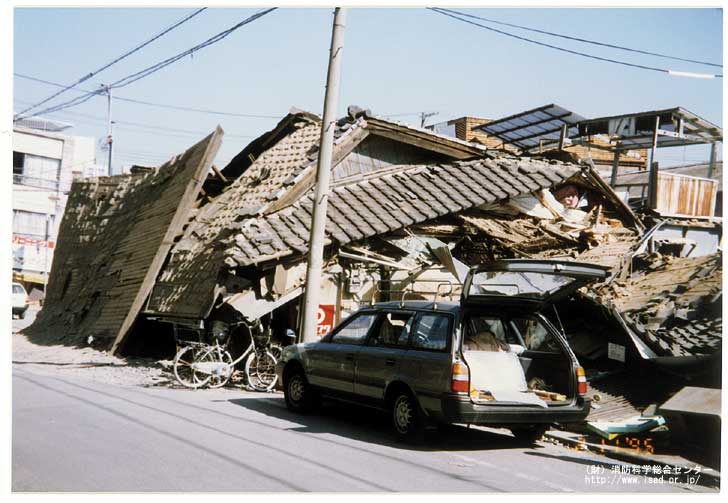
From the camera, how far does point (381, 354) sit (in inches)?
363

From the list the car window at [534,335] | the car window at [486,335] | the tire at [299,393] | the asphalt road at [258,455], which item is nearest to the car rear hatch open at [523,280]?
the car window at [486,335]

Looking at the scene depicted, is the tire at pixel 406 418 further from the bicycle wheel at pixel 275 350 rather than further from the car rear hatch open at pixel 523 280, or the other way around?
the bicycle wheel at pixel 275 350

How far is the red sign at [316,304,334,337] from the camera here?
15188 millimetres

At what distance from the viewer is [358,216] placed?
15.8m

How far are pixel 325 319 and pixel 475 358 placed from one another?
650cm

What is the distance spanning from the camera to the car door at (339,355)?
9.74m

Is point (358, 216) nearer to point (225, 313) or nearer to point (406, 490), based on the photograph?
point (225, 313)

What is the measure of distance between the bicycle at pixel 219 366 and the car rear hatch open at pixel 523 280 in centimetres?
563

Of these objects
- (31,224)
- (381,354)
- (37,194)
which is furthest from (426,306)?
(37,194)

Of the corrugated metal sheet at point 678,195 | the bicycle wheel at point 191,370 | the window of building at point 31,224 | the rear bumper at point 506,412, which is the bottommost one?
the bicycle wheel at point 191,370

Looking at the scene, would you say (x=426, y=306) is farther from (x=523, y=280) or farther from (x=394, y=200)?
(x=394, y=200)

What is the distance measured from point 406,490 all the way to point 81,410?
5503 millimetres
